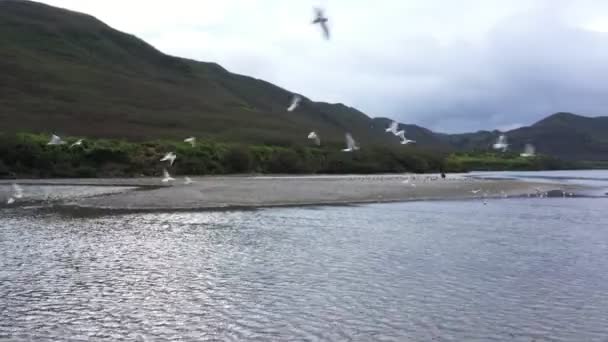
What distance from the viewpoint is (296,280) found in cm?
1903

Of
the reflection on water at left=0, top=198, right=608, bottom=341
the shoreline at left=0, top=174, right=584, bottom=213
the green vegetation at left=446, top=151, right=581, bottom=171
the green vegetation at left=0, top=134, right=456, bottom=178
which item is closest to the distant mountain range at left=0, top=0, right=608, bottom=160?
the green vegetation at left=0, top=134, right=456, bottom=178

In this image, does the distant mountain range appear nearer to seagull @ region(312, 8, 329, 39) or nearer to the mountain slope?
the mountain slope

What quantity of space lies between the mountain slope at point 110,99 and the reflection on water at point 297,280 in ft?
245

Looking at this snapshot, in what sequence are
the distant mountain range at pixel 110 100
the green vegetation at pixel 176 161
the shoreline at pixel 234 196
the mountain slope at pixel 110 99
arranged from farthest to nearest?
the mountain slope at pixel 110 99 < the distant mountain range at pixel 110 100 < the green vegetation at pixel 176 161 < the shoreline at pixel 234 196

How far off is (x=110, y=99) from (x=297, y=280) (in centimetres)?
13059

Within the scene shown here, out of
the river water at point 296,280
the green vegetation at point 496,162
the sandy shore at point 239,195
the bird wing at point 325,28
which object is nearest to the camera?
the river water at point 296,280

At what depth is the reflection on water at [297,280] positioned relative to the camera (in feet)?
46.6

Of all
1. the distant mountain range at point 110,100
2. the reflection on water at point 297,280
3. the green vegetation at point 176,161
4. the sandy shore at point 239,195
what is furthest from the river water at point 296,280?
the distant mountain range at point 110,100

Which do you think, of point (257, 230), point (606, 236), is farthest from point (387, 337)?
point (606, 236)

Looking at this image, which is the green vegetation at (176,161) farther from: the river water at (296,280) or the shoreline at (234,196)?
the river water at (296,280)

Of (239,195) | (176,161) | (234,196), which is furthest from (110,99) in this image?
(234,196)

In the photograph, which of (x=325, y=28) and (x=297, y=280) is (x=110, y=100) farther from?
(x=297, y=280)

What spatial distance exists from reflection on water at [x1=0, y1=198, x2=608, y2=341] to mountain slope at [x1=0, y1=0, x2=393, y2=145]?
74572 mm

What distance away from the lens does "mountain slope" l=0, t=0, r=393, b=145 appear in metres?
114
